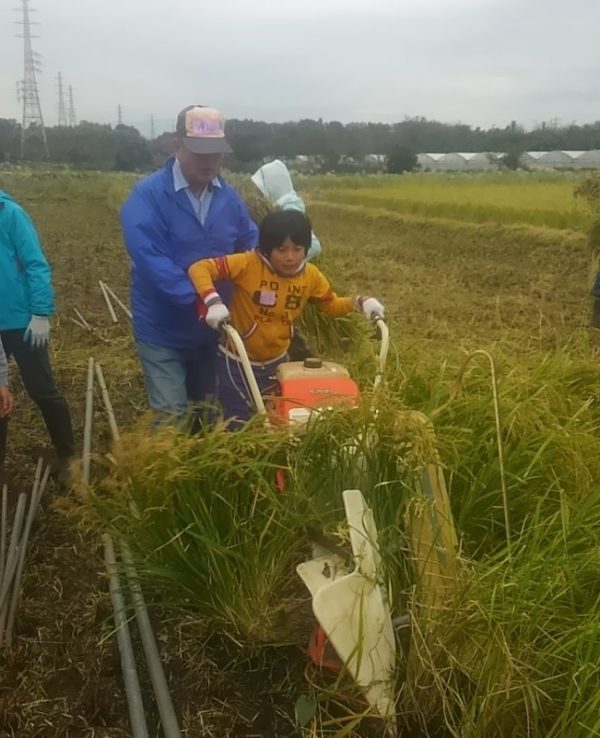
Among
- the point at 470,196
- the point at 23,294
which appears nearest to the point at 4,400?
the point at 23,294

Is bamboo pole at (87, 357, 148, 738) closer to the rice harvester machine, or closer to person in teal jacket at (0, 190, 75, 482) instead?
the rice harvester machine

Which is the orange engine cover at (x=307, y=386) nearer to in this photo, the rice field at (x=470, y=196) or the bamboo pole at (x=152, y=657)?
the bamboo pole at (x=152, y=657)

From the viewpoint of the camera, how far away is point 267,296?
3.64 metres

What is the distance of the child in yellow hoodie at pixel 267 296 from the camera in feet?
11.4

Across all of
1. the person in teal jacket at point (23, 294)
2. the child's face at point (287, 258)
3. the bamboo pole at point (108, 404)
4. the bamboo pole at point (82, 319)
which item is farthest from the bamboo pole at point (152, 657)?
the bamboo pole at point (82, 319)

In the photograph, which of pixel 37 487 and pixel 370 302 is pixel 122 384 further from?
pixel 370 302

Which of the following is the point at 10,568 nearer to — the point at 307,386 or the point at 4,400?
the point at 4,400

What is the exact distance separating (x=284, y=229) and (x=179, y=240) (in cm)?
51

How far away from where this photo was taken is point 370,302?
3.48 metres

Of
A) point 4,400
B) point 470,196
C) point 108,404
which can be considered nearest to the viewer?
point 4,400

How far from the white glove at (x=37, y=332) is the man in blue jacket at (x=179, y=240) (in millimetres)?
715

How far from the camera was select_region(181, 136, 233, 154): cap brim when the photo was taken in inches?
137

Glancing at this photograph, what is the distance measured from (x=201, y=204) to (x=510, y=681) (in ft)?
8.03

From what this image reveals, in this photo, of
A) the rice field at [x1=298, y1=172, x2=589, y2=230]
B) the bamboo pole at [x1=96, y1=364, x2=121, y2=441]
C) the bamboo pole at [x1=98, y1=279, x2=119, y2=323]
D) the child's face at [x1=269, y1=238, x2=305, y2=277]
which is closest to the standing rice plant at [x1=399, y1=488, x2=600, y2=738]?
the child's face at [x1=269, y1=238, x2=305, y2=277]
